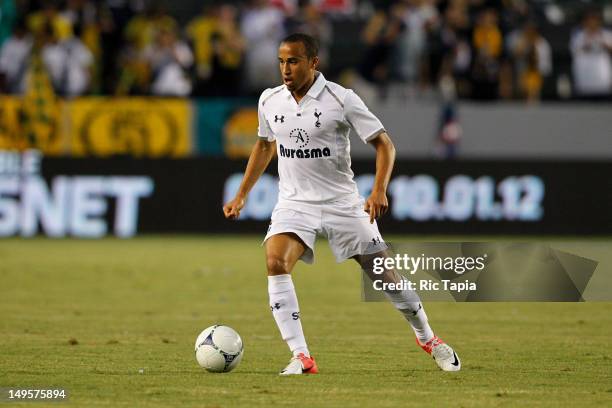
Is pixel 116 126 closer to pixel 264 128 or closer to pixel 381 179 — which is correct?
pixel 264 128

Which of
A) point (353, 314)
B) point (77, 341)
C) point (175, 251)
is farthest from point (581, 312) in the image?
point (175, 251)

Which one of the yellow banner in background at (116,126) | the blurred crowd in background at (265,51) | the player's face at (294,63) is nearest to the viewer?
the player's face at (294,63)

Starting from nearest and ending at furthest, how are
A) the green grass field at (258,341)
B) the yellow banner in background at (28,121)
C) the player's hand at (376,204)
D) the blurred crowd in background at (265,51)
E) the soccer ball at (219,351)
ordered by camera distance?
the green grass field at (258,341) → the player's hand at (376,204) → the soccer ball at (219,351) → the yellow banner in background at (28,121) → the blurred crowd in background at (265,51)

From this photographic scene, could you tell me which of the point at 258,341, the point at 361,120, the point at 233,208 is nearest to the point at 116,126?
the point at 258,341

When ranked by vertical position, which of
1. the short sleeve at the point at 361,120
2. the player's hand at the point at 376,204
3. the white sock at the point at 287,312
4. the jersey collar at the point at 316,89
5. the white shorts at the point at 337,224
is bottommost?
the white sock at the point at 287,312

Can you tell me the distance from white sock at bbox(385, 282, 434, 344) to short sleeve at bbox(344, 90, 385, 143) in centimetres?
107

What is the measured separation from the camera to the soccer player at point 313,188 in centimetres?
895

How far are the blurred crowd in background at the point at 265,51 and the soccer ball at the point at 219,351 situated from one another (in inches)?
592

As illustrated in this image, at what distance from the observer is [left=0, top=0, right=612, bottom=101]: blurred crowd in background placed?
78.2 feet

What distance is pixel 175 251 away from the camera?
2067 centimetres

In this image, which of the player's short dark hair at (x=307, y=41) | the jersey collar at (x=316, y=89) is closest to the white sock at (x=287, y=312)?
the jersey collar at (x=316, y=89)

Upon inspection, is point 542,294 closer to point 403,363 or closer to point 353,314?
point 403,363

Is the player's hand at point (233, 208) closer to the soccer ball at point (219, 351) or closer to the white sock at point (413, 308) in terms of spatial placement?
the soccer ball at point (219, 351)

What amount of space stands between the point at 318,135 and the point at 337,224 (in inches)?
24.1
